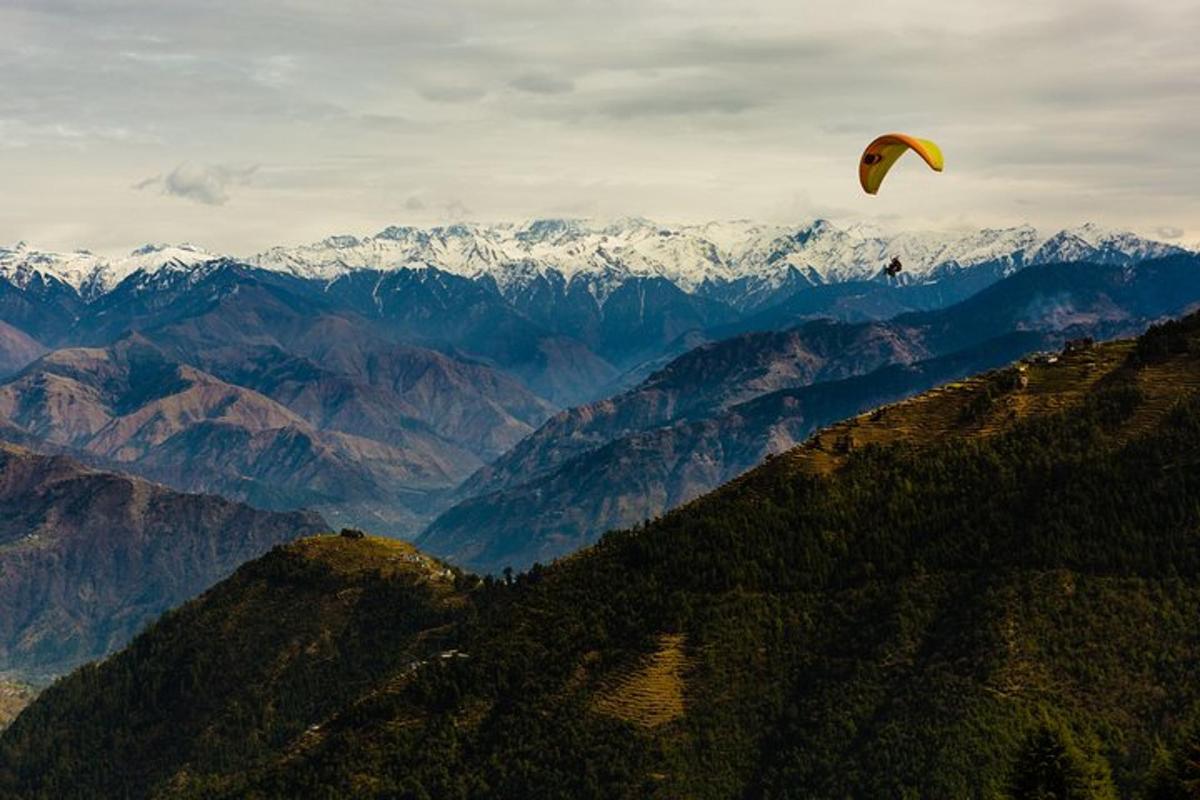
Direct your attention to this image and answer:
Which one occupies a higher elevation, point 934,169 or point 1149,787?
point 934,169

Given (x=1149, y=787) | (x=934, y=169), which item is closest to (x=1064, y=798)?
(x=1149, y=787)

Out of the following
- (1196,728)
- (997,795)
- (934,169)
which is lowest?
(997,795)

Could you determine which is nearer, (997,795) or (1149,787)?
(1149,787)

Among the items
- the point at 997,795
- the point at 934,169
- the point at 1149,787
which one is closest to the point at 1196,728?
the point at 1149,787

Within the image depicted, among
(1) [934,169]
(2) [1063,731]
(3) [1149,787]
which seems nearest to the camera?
(3) [1149,787]

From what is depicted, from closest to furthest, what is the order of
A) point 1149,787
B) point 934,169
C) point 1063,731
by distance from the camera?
point 1149,787, point 1063,731, point 934,169

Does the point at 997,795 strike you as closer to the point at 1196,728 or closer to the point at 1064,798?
the point at 1064,798

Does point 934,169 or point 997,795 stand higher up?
point 934,169

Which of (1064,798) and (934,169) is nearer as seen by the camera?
(1064,798)

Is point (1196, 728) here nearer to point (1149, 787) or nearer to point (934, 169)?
point (1149, 787)
